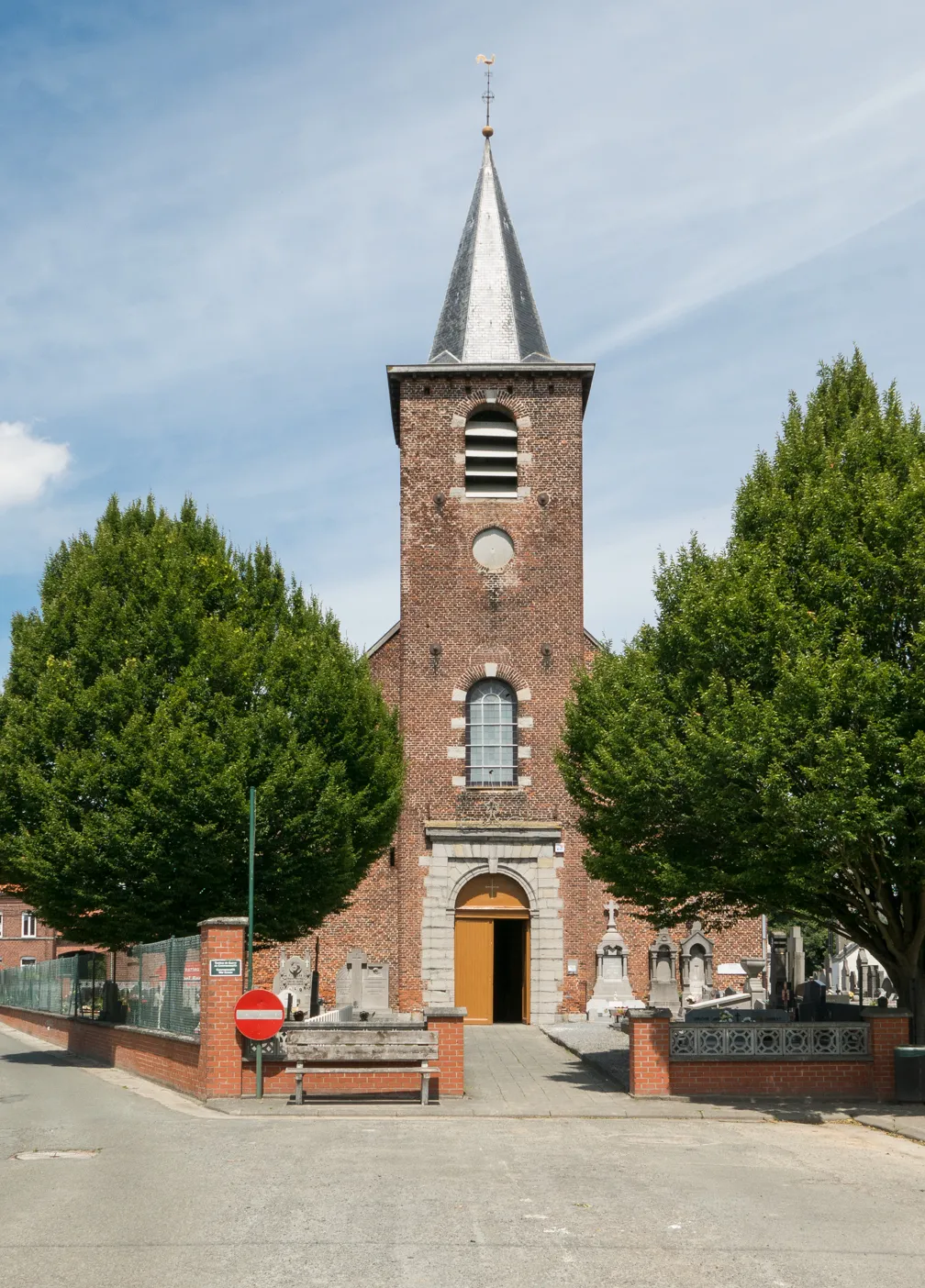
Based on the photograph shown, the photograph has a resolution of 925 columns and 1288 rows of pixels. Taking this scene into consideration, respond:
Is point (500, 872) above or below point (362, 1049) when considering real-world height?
above

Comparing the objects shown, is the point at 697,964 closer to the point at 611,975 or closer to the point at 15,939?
the point at 611,975

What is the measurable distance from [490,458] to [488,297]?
4103mm

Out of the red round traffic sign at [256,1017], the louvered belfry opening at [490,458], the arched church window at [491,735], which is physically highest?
the louvered belfry opening at [490,458]

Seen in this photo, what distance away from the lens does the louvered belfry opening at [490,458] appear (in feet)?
98.4

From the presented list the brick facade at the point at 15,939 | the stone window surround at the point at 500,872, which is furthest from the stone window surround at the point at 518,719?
the brick facade at the point at 15,939

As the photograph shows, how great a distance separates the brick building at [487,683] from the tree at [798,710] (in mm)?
10563

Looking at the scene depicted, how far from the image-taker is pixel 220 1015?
15.3 metres

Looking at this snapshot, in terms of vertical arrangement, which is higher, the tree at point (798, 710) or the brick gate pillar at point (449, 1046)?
the tree at point (798, 710)

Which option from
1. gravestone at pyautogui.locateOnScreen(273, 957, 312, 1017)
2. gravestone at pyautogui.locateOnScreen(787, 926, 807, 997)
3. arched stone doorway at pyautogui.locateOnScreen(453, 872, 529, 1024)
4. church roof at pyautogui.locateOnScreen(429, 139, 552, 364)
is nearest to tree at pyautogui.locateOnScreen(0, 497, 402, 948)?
gravestone at pyautogui.locateOnScreen(273, 957, 312, 1017)

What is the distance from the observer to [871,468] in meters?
16.4

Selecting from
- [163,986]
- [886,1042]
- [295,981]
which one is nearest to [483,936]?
[295,981]

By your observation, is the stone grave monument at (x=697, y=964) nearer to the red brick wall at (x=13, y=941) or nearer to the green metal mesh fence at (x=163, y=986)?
the green metal mesh fence at (x=163, y=986)

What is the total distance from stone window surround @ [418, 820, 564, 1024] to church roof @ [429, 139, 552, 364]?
1050 centimetres

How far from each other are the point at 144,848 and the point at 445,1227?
1271 centimetres
